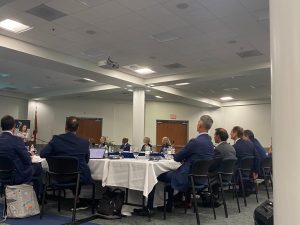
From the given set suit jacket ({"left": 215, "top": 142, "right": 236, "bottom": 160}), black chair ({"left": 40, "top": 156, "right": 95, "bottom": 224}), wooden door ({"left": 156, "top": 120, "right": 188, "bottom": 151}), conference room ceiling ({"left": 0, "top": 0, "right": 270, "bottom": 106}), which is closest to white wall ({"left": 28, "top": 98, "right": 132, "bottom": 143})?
wooden door ({"left": 156, "top": 120, "right": 188, "bottom": 151})

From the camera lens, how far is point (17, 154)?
3.51m

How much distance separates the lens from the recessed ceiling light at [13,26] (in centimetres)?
581

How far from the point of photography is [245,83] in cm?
1065

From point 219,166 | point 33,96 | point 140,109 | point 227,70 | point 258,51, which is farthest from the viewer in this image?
point 33,96

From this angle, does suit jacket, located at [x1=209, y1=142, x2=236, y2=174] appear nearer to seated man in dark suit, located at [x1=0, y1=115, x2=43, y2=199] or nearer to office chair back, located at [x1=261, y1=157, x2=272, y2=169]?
office chair back, located at [x1=261, y1=157, x2=272, y2=169]

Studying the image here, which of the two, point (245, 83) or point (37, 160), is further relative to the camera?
point (245, 83)

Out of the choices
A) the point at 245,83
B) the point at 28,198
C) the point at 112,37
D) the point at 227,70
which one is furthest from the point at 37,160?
the point at 245,83

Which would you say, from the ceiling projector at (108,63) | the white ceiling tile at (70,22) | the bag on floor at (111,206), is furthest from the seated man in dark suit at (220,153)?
the ceiling projector at (108,63)

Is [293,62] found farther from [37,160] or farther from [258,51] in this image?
[258,51]

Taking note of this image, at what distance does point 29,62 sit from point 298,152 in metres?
7.52

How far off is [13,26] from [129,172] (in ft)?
14.2

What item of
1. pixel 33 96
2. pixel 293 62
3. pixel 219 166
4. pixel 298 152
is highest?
pixel 33 96

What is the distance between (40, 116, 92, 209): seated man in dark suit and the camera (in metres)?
3.51

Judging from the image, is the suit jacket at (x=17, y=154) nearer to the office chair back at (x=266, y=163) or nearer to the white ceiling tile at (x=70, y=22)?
the white ceiling tile at (x=70, y=22)
